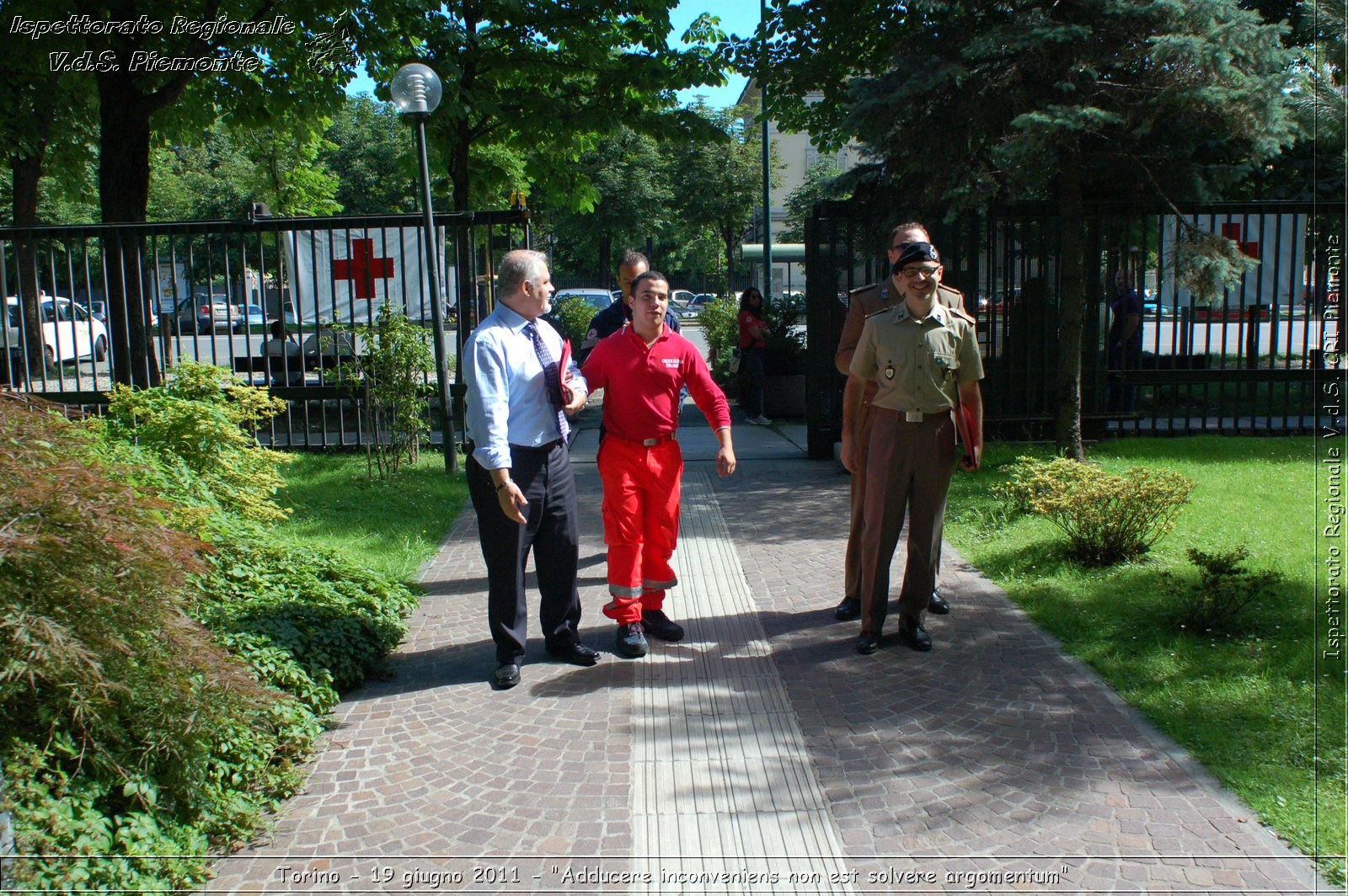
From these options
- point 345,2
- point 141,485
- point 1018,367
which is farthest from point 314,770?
point 345,2

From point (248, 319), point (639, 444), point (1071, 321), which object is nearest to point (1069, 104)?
point (1071, 321)

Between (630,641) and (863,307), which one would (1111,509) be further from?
(630,641)

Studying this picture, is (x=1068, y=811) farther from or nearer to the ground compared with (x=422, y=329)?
nearer to the ground

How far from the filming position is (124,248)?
11555 millimetres

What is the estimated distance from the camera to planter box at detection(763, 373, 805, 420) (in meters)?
14.5

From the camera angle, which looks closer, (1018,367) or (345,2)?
(1018,367)

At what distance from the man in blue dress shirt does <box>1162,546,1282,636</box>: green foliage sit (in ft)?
10.1

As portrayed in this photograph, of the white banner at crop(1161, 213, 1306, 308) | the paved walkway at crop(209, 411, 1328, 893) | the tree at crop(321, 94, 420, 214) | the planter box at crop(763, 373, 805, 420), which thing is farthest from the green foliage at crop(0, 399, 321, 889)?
the tree at crop(321, 94, 420, 214)

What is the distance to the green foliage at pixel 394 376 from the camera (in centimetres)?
958

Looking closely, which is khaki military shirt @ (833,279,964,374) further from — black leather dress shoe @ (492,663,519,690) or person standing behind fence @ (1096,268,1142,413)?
person standing behind fence @ (1096,268,1142,413)

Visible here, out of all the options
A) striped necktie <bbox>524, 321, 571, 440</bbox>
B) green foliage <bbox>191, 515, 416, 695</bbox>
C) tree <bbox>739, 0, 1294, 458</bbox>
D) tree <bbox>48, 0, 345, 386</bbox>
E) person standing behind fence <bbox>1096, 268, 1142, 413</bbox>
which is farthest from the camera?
tree <bbox>48, 0, 345, 386</bbox>

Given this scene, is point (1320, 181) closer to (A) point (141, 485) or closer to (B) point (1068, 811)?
(B) point (1068, 811)

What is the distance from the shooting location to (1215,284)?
28.0 feet

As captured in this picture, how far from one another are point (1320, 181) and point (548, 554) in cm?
1138
